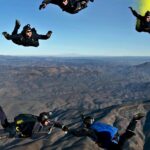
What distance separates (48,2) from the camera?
58.6ft

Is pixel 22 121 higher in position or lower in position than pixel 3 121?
higher

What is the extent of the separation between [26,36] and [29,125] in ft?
17.4

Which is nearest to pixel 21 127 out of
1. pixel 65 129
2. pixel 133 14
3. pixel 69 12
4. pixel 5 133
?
pixel 5 133

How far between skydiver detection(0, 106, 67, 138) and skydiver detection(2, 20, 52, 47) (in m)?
4.06

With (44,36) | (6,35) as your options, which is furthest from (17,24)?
(44,36)

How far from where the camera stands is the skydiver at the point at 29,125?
20375 mm

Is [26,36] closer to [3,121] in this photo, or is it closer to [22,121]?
[22,121]

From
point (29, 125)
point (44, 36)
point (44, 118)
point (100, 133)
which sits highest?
point (44, 36)

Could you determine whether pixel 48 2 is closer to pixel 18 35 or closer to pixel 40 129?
pixel 18 35

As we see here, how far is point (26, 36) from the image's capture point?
62.7 feet

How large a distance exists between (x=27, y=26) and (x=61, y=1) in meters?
2.17

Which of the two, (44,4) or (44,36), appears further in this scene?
(44,36)

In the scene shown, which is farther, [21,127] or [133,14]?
[21,127]

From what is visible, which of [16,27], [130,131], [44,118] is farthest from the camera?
[44,118]
